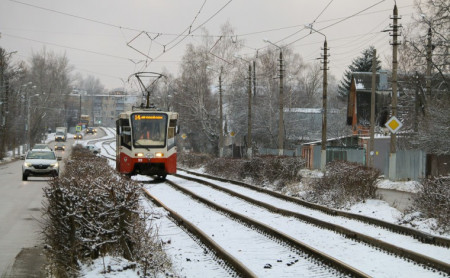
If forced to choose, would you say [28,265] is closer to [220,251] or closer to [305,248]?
[220,251]

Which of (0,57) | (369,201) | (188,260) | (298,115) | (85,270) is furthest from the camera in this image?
(298,115)

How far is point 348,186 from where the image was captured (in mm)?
20203

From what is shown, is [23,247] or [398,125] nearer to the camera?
[23,247]

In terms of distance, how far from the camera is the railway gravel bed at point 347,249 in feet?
31.7

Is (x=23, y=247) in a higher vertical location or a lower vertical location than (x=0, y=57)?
lower

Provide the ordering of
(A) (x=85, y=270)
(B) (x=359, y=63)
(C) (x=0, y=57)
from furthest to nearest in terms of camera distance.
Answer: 1. (B) (x=359, y=63)
2. (C) (x=0, y=57)
3. (A) (x=85, y=270)

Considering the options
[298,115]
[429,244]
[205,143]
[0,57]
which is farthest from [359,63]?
[429,244]

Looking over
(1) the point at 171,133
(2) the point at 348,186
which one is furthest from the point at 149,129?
(2) the point at 348,186

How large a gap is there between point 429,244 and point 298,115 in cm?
6039

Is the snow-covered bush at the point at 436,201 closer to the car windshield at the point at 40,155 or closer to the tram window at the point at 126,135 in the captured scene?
the tram window at the point at 126,135

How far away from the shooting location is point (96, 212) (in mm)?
8875

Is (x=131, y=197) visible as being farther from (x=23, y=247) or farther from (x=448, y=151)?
(x=448, y=151)

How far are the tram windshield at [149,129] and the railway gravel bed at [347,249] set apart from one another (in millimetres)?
11462

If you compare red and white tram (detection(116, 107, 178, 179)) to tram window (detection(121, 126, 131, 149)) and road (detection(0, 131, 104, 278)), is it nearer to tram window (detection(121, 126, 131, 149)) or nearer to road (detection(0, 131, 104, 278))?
tram window (detection(121, 126, 131, 149))
